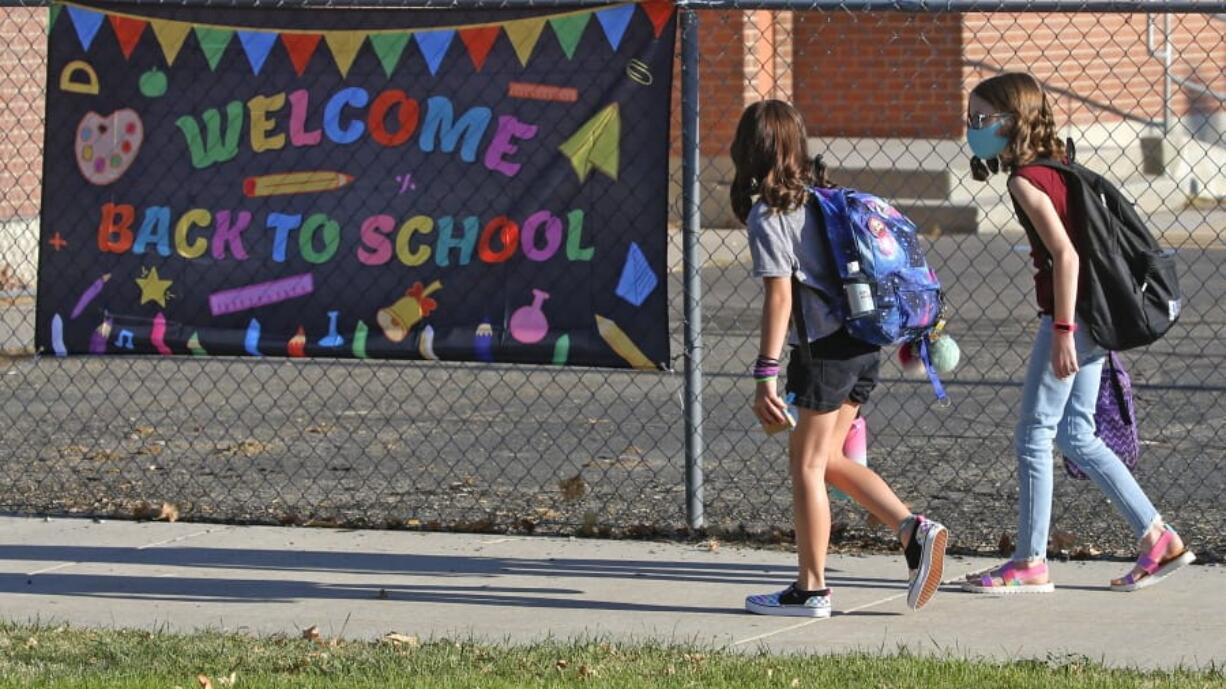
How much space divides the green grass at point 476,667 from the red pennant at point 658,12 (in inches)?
97.1

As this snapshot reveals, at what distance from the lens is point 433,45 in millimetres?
7531

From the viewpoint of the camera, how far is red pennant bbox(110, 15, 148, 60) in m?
7.89

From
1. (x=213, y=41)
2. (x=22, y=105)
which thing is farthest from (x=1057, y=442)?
(x=22, y=105)

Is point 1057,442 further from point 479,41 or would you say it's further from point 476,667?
point 479,41

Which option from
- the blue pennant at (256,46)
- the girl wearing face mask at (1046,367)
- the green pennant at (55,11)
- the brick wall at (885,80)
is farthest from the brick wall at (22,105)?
the girl wearing face mask at (1046,367)

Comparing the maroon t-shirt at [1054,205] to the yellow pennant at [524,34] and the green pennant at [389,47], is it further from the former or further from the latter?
the green pennant at [389,47]

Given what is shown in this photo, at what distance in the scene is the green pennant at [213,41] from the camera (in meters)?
7.75

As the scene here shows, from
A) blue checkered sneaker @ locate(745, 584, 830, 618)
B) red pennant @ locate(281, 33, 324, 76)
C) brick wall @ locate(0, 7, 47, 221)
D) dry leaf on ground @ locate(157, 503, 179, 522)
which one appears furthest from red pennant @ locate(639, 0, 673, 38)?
brick wall @ locate(0, 7, 47, 221)

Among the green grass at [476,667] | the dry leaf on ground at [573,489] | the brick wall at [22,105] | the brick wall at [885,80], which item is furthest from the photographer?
the brick wall at [885,80]

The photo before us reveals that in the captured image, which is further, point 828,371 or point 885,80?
point 885,80

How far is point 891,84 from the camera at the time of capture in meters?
20.2

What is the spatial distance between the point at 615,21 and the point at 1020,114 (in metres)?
1.79

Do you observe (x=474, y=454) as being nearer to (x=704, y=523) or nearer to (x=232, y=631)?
(x=704, y=523)

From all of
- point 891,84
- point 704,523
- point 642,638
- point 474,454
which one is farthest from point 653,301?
point 891,84
